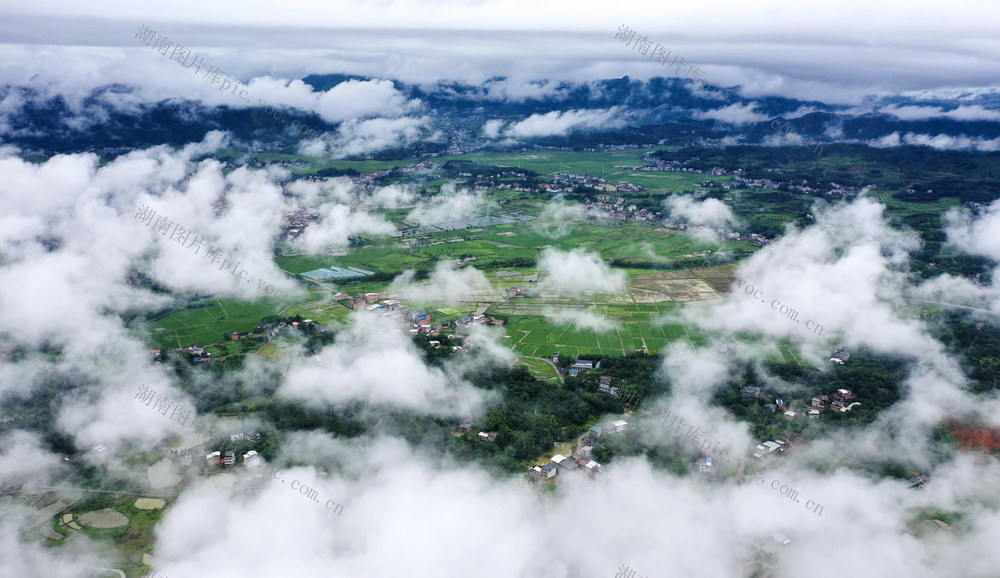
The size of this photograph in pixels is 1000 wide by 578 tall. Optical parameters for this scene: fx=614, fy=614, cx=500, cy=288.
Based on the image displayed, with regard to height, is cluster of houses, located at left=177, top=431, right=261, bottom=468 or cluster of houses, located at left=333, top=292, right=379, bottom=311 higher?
cluster of houses, located at left=177, top=431, right=261, bottom=468

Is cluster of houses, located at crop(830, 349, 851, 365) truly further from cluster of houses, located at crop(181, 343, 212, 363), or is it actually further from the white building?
cluster of houses, located at crop(181, 343, 212, 363)

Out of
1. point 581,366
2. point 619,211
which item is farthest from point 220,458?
point 619,211

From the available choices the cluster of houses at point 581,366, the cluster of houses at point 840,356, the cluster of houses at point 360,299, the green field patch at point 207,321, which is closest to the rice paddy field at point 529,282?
the green field patch at point 207,321

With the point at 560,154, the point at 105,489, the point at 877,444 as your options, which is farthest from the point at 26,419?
the point at 560,154

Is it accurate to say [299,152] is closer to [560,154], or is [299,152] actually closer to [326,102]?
[326,102]

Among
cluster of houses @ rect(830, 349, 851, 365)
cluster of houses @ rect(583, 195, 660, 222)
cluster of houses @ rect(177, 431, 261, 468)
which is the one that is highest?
cluster of houses @ rect(830, 349, 851, 365)

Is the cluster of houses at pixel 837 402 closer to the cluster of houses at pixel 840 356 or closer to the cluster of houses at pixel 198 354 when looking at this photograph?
the cluster of houses at pixel 840 356

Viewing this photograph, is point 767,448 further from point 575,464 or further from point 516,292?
point 516,292

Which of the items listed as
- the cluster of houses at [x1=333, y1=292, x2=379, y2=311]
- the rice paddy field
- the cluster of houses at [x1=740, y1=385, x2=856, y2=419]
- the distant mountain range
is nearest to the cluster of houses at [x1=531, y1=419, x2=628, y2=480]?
the rice paddy field

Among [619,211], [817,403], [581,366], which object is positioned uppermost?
[817,403]

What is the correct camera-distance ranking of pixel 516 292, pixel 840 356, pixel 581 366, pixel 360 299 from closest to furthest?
1. pixel 581 366
2. pixel 840 356
3. pixel 360 299
4. pixel 516 292

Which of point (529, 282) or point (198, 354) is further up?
point (529, 282)
